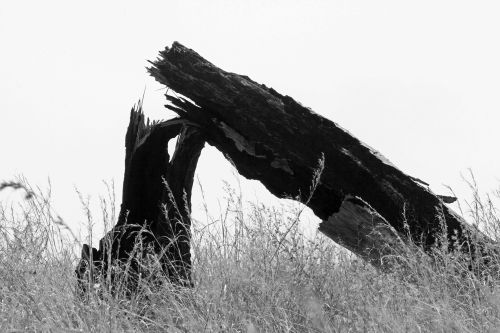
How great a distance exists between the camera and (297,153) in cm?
521


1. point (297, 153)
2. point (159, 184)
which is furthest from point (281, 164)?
point (159, 184)

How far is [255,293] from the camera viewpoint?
4.22m

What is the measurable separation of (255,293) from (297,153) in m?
1.31

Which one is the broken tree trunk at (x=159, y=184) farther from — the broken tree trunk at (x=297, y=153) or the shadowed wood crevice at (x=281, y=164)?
the broken tree trunk at (x=297, y=153)

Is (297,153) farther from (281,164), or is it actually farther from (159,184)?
(159,184)

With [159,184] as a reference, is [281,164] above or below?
above

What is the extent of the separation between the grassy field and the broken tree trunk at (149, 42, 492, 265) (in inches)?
13.9

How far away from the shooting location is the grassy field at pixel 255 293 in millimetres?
3809

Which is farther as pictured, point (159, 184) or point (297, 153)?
point (159, 184)

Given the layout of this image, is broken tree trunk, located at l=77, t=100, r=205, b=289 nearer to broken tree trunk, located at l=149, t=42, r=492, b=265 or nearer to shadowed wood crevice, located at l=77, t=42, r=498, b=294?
shadowed wood crevice, located at l=77, t=42, r=498, b=294

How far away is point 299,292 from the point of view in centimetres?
409

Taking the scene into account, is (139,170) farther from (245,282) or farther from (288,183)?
(245,282)

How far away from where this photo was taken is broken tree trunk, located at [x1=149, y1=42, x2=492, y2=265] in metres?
5.21

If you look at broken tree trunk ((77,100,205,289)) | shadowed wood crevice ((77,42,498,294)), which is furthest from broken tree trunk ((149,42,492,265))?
broken tree trunk ((77,100,205,289))
